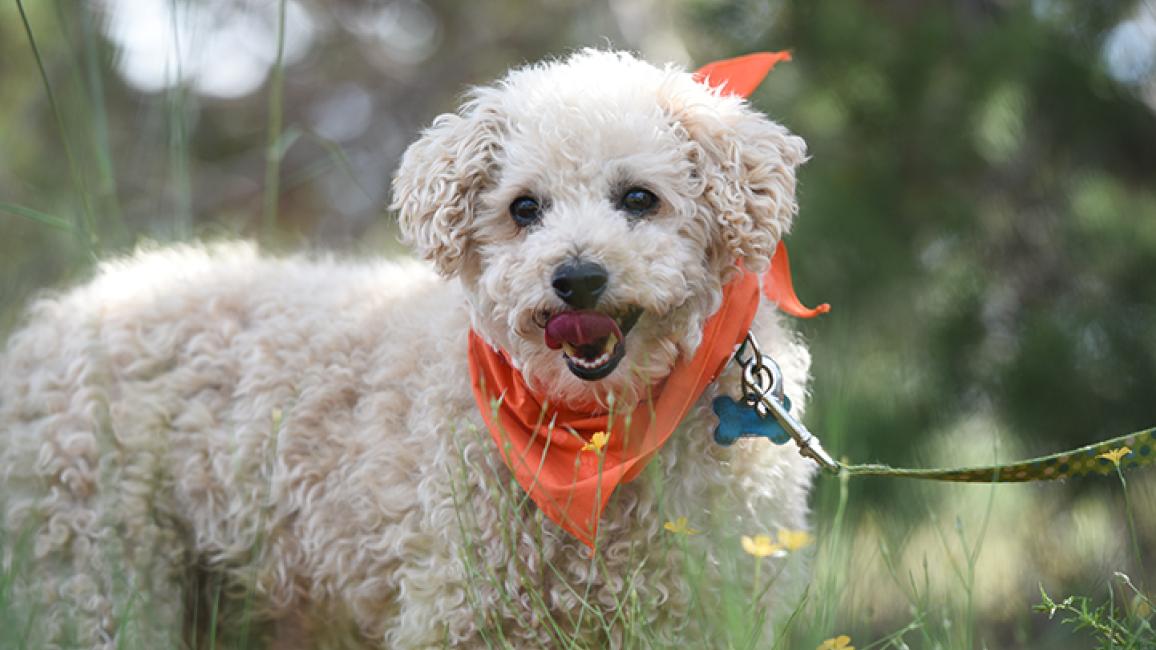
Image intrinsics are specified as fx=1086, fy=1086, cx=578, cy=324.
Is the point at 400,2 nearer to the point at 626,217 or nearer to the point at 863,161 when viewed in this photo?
the point at 863,161

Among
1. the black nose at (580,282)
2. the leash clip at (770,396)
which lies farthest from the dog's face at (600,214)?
the leash clip at (770,396)

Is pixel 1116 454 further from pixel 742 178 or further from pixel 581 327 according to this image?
pixel 581 327

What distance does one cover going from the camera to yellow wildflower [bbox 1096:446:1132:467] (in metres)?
2.44

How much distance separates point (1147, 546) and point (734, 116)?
3417mm

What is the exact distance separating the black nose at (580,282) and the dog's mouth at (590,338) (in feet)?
0.15

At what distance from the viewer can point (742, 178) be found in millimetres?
2811

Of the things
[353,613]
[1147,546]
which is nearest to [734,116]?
[353,613]

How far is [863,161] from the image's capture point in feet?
16.4

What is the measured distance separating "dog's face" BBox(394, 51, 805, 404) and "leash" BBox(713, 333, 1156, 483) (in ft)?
0.65

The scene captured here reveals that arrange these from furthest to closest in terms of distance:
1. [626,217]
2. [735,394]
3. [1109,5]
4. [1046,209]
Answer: [1046,209] → [1109,5] → [735,394] → [626,217]

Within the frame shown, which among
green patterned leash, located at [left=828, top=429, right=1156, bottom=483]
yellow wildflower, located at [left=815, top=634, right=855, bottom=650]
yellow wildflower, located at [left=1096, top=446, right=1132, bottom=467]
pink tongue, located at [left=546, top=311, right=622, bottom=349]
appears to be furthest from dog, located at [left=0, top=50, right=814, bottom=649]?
yellow wildflower, located at [left=1096, top=446, right=1132, bottom=467]

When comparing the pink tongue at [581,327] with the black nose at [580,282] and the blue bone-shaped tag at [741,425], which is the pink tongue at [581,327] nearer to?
the black nose at [580,282]

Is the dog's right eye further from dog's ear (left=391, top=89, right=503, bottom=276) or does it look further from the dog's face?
dog's ear (left=391, top=89, right=503, bottom=276)

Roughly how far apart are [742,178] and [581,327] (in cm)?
60
